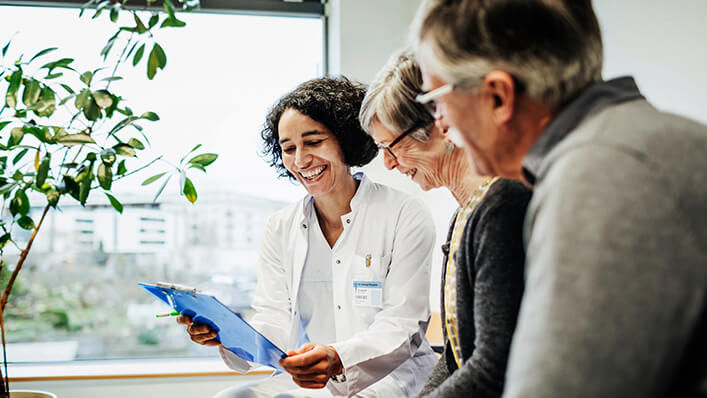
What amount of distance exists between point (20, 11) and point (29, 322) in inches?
64.8

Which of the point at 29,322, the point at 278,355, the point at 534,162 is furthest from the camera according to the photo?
the point at 29,322

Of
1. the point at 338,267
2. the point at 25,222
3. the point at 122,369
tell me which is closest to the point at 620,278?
the point at 338,267

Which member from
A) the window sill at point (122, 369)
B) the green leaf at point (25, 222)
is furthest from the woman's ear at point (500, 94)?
the window sill at point (122, 369)

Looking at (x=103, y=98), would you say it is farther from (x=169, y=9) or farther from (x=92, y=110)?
(x=169, y=9)

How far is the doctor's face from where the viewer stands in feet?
6.02

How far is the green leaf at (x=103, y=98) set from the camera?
1650 millimetres

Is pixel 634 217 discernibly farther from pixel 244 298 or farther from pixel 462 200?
pixel 244 298

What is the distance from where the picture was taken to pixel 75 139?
167cm

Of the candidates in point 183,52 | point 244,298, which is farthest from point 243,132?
point 244,298

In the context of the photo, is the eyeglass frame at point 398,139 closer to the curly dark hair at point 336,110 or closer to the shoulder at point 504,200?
the shoulder at point 504,200

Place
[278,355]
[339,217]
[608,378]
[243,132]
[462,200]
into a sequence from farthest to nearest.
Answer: [243,132]
[339,217]
[278,355]
[462,200]
[608,378]

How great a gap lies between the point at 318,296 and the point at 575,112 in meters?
1.35

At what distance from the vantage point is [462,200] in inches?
51.9

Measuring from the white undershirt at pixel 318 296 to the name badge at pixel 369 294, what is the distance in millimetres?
164
